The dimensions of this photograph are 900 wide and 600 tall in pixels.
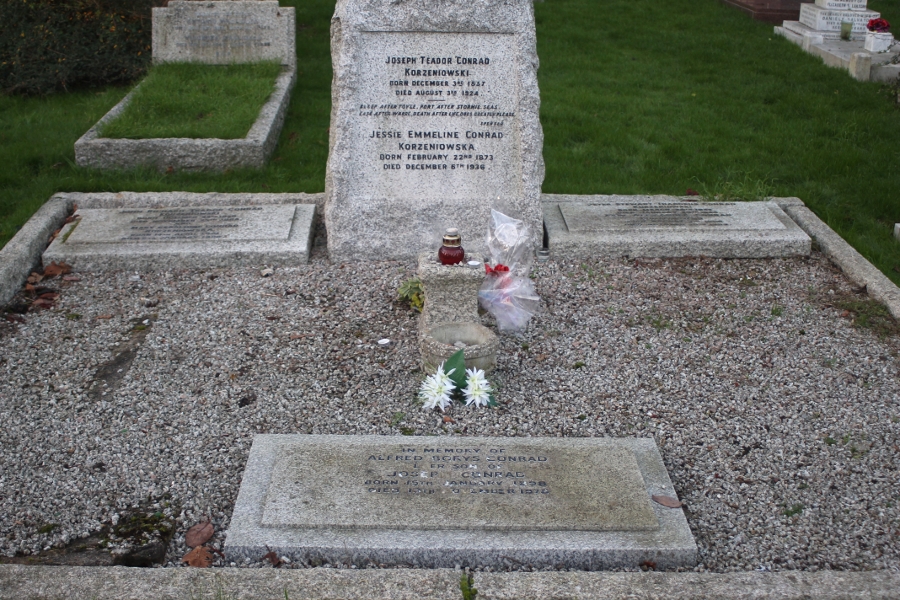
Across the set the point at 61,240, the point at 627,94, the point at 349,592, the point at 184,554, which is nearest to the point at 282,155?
the point at 61,240

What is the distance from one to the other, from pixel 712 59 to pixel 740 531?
886 centimetres

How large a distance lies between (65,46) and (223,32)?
1709 millimetres

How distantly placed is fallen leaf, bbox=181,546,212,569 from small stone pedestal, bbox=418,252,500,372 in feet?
4.76

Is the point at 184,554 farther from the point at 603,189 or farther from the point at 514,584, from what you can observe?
the point at 603,189

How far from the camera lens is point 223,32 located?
9305 mm

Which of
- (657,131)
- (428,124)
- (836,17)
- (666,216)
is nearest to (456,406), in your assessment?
(428,124)

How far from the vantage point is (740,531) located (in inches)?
129

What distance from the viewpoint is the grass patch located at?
722cm

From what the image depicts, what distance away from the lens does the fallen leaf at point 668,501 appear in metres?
3.26

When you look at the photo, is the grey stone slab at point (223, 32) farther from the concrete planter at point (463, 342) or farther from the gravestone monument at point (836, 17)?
the gravestone monument at point (836, 17)

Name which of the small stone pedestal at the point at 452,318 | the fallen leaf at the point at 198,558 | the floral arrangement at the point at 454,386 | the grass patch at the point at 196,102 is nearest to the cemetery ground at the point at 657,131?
the grass patch at the point at 196,102

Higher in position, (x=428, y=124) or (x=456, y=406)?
(x=428, y=124)

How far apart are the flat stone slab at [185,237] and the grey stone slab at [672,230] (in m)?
1.76

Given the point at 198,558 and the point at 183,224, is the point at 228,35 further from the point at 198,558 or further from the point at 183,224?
the point at 198,558
